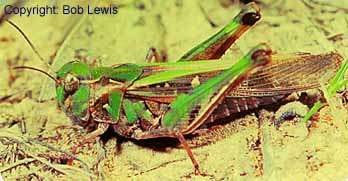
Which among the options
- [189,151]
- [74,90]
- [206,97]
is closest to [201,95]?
[206,97]

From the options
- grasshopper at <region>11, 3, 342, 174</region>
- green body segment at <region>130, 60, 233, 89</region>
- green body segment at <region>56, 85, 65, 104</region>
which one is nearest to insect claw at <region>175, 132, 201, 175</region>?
grasshopper at <region>11, 3, 342, 174</region>

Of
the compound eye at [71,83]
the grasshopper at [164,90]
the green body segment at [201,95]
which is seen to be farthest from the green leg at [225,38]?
the compound eye at [71,83]

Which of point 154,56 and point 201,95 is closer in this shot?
point 201,95

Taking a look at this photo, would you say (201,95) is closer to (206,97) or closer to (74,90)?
(206,97)

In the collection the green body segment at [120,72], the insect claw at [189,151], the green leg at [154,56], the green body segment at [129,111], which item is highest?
the green leg at [154,56]

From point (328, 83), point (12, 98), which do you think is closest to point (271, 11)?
point (328, 83)

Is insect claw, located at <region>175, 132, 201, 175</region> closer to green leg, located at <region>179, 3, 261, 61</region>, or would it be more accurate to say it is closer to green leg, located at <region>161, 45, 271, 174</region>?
green leg, located at <region>161, 45, 271, 174</region>

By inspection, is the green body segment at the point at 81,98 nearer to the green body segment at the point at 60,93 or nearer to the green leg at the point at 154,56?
the green body segment at the point at 60,93
